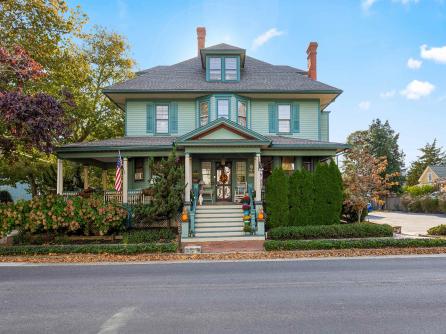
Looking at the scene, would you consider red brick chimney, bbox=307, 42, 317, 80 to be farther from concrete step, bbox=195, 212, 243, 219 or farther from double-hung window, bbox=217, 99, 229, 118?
concrete step, bbox=195, 212, 243, 219

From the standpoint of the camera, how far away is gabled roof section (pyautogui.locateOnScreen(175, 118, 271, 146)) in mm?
16781

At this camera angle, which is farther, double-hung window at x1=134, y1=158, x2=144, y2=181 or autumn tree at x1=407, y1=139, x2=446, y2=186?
autumn tree at x1=407, y1=139, x2=446, y2=186

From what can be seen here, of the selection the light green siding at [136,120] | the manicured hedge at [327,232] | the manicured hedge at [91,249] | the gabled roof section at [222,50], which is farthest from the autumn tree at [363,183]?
the light green siding at [136,120]

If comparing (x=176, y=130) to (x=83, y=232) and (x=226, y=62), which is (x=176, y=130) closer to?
(x=226, y=62)

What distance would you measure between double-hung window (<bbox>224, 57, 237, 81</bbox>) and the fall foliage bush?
10887 mm

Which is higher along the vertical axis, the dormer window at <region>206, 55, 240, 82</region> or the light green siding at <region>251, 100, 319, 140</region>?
the dormer window at <region>206, 55, 240, 82</region>

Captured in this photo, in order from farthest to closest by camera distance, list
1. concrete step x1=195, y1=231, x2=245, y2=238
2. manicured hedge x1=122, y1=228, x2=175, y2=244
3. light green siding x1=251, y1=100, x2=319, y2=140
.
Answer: light green siding x1=251, y1=100, x2=319, y2=140
manicured hedge x1=122, y1=228, x2=175, y2=244
concrete step x1=195, y1=231, x2=245, y2=238

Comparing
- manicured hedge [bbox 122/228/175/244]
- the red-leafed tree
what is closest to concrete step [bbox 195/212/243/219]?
manicured hedge [bbox 122/228/175/244]

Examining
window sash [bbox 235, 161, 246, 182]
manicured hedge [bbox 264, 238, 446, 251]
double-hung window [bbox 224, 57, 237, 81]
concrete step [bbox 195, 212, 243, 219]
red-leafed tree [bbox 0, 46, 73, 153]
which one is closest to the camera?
red-leafed tree [bbox 0, 46, 73, 153]

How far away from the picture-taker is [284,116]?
68.0 ft

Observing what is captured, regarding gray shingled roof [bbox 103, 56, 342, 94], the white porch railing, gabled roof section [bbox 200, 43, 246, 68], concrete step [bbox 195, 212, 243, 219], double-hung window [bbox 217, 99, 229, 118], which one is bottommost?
concrete step [bbox 195, 212, 243, 219]

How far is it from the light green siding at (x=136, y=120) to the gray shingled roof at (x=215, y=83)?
1.09 meters

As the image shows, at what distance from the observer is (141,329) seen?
213 inches

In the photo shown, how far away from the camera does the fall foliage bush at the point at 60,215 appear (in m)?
14.5
